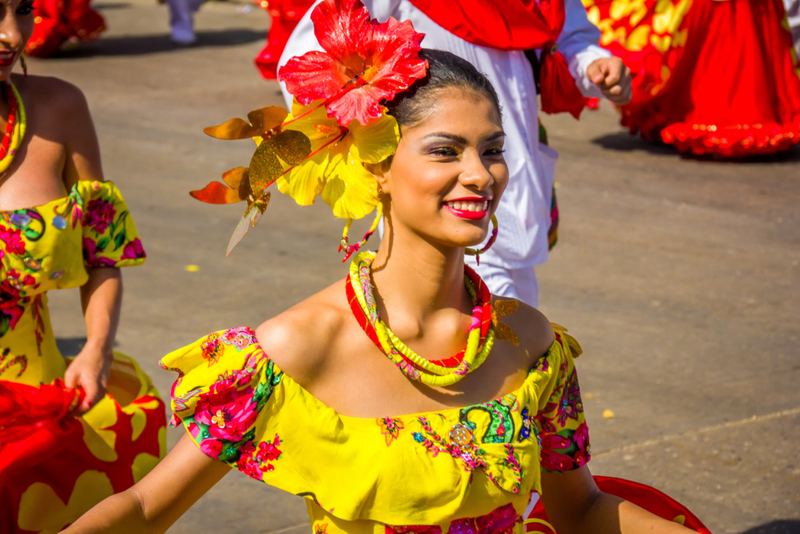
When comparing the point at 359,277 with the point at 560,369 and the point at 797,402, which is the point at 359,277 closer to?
the point at 560,369

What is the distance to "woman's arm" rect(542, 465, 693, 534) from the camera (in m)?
1.97

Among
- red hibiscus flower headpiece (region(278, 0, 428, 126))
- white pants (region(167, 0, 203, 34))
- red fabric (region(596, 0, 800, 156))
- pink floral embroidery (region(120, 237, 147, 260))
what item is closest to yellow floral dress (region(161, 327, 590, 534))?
red hibiscus flower headpiece (region(278, 0, 428, 126))

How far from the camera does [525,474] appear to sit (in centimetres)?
180

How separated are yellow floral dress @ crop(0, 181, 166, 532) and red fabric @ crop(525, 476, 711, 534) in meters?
1.13

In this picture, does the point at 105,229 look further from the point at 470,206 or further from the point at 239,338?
the point at 470,206

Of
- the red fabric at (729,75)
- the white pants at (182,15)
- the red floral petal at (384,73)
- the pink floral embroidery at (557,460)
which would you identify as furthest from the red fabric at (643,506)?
the white pants at (182,15)

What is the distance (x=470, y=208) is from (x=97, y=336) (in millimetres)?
1293

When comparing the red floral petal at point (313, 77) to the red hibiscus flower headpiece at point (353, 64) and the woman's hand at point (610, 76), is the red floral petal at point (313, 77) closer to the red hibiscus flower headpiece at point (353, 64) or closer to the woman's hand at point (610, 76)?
the red hibiscus flower headpiece at point (353, 64)

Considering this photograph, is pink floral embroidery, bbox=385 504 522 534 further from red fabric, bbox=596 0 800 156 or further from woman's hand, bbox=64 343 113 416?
red fabric, bbox=596 0 800 156

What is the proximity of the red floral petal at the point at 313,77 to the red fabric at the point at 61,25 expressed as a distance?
1030cm

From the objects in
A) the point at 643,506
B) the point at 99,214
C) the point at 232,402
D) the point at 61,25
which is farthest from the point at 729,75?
the point at 61,25

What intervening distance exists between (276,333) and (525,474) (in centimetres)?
55

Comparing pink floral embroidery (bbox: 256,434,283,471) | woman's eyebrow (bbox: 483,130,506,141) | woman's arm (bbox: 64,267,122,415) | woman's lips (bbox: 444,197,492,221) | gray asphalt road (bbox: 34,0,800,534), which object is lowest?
gray asphalt road (bbox: 34,0,800,534)

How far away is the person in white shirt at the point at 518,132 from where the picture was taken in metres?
2.71
